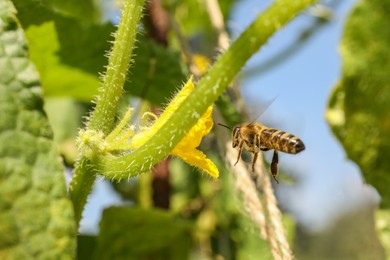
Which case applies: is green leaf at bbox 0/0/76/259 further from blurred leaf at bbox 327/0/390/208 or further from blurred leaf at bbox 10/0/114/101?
blurred leaf at bbox 327/0/390/208


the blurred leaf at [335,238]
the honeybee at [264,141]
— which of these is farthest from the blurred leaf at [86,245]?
the blurred leaf at [335,238]

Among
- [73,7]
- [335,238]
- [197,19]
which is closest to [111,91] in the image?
[73,7]

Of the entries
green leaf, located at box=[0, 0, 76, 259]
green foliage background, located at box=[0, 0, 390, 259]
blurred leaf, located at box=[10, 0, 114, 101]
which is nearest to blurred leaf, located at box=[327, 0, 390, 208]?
green foliage background, located at box=[0, 0, 390, 259]

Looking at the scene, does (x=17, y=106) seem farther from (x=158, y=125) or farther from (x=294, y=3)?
(x=294, y=3)

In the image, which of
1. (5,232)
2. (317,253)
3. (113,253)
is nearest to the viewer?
(5,232)

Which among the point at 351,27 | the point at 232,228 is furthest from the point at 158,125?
the point at 232,228
